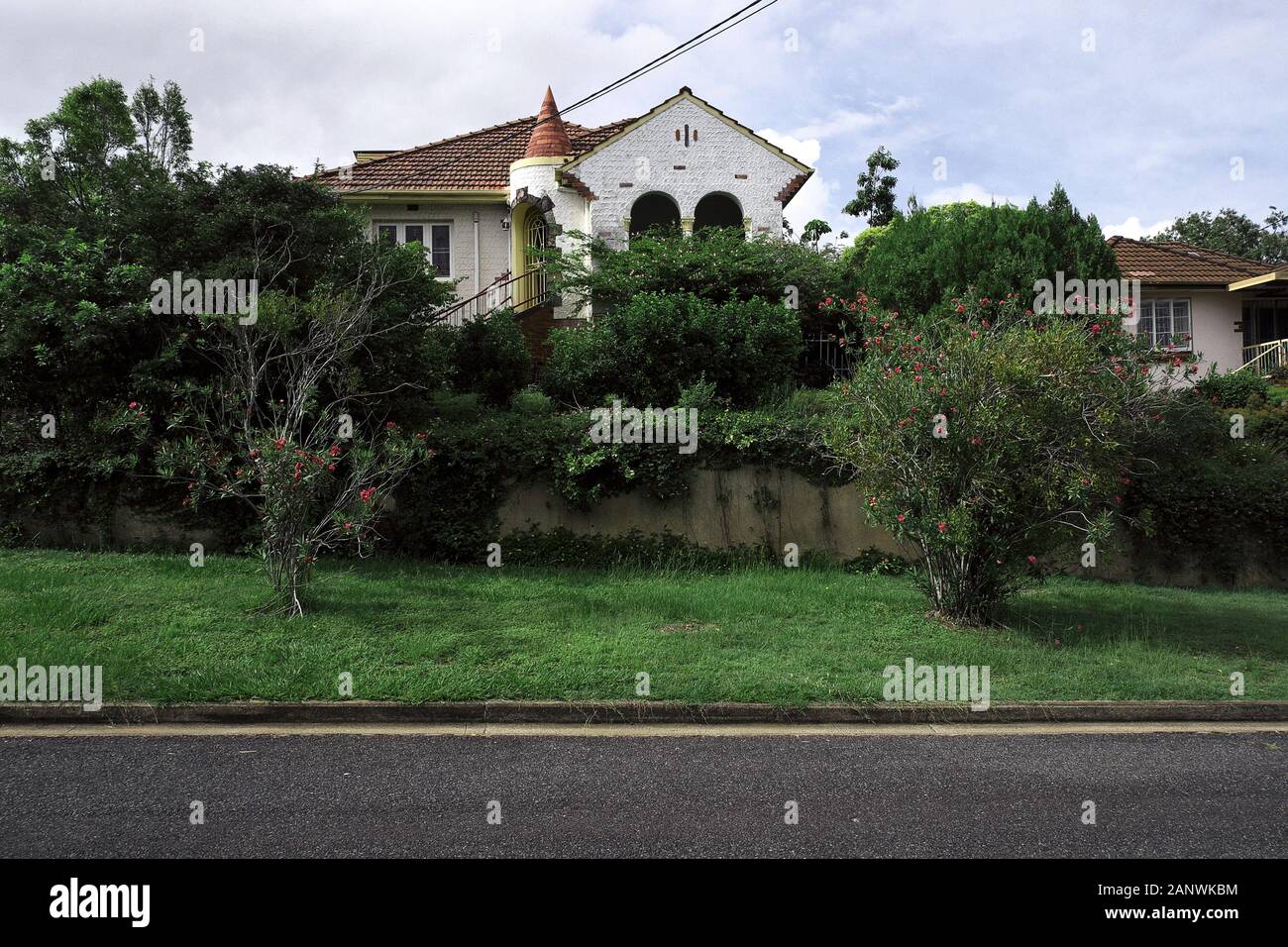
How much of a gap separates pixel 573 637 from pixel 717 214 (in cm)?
1618

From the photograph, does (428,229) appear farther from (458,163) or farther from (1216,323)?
(1216,323)

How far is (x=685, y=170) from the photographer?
67.5 feet

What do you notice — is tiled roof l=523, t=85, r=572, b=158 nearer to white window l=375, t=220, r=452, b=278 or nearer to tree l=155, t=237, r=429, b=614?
white window l=375, t=220, r=452, b=278

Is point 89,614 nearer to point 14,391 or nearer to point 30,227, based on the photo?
point 14,391

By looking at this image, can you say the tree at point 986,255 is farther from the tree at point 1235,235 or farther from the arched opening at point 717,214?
the tree at point 1235,235

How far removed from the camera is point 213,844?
14.6 feet

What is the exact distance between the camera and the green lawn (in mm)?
7254

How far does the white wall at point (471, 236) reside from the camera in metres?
22.3

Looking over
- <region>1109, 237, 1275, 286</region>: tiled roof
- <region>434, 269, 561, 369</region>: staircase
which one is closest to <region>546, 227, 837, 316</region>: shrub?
<region>434, 269, 561, 369</region>: staircase

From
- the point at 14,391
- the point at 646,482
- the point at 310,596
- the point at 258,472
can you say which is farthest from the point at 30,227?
the point at 646,482

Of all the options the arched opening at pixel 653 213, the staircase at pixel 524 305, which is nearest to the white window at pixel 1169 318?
the arched opening at pixel 653 213

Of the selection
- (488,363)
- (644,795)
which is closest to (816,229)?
(488,363)

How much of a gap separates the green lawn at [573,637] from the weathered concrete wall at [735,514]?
51.3 inches

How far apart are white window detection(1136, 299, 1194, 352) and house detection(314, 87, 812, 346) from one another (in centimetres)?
1123
